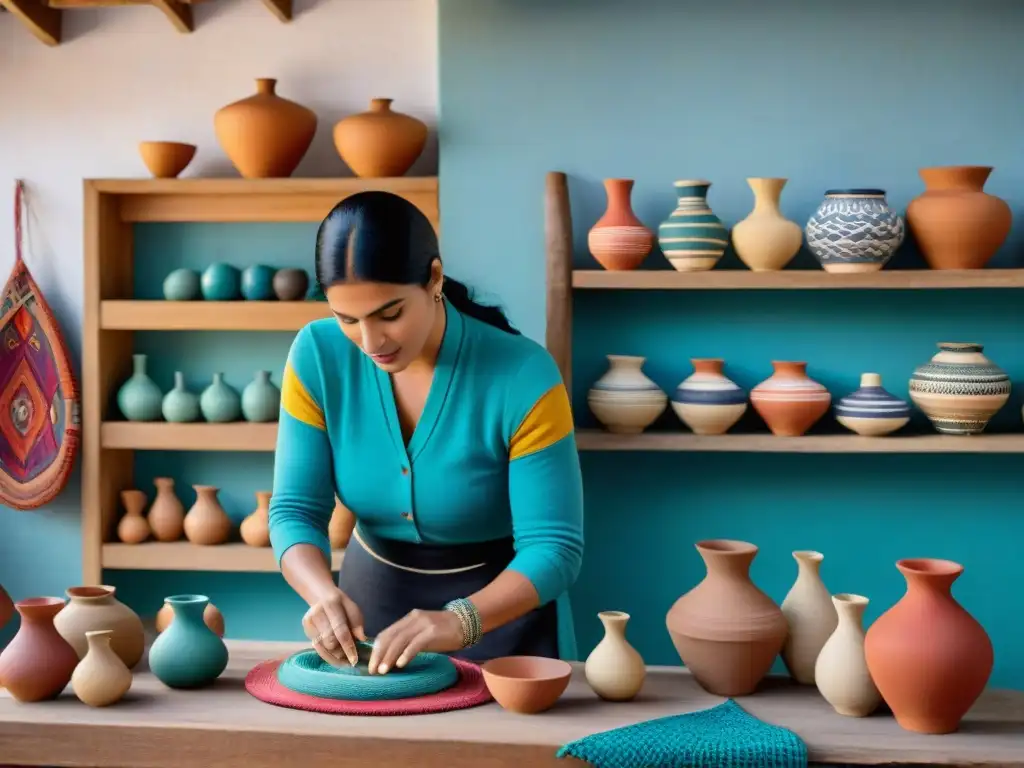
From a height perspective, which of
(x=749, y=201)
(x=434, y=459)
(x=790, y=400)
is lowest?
(x=434, y=459)

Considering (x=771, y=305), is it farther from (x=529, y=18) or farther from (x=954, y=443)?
(x=529, y=18)

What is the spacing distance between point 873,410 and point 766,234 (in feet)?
1.82

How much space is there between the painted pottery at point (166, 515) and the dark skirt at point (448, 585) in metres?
1.76

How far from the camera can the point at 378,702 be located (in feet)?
5.62

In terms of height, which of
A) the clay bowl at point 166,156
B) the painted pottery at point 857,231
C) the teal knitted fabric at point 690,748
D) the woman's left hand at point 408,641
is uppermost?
the clay bowl at point 166,156

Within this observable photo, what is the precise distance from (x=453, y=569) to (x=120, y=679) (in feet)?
2.03

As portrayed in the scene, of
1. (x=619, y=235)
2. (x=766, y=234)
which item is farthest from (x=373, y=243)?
(x=766, y=234)

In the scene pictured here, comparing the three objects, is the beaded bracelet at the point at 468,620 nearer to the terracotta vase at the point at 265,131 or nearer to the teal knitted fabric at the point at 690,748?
the teal knitted fabric at the point at 690,748

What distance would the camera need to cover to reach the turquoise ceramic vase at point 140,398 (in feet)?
12.1

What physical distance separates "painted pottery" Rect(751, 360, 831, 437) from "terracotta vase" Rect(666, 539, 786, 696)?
133 cm

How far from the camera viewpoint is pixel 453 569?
2.10m

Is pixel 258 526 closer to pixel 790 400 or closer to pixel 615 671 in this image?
pixel 790 400

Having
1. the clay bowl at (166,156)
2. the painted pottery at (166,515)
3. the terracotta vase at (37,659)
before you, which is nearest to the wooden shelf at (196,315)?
the clay bowl at (166,156)

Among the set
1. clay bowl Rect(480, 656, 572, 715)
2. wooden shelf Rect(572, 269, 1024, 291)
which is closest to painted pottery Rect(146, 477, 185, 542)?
wooden shelf Rect(572, 269, 1024, 291)
